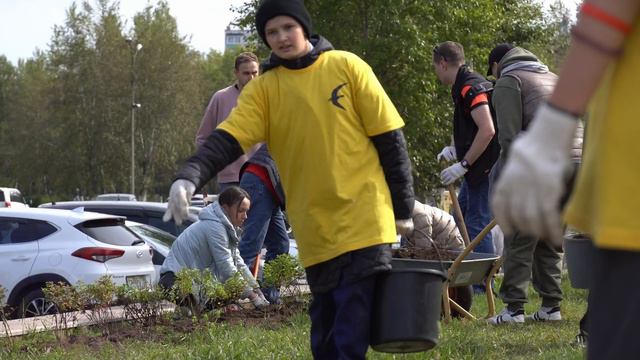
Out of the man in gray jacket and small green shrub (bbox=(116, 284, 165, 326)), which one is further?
small green shrub (bbox=(116, 284, 165, 326))

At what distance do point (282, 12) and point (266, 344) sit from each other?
2.74 meters

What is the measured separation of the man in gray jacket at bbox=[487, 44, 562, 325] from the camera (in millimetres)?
8422

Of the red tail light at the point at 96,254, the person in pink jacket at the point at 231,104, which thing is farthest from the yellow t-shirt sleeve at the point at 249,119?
the red tail light at the point at 96,254

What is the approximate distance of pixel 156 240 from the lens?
15367mm

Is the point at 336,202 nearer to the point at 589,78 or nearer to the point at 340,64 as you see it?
the point at 340,64

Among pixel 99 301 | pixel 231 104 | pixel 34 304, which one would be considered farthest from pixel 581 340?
pixel 34 304

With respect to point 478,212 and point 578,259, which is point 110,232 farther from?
point 578,259

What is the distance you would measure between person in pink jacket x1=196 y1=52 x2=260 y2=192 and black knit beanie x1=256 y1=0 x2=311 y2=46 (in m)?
4.49

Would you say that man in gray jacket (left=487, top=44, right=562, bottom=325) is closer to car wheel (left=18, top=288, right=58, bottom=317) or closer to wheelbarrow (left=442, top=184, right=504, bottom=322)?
wheelbarrow (left=442, top=184, right=504, bottom=322)

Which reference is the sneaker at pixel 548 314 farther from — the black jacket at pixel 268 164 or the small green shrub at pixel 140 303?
the small green shrub at pixel 140 303

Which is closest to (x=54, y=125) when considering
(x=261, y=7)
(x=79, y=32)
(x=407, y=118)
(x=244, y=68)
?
(x=79, y=32)

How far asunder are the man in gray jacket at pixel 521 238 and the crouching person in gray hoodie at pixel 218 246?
6.37ft

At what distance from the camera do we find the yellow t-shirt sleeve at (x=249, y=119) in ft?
16.5

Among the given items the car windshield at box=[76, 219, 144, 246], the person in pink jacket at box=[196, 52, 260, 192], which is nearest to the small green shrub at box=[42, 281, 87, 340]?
the person in pink jacket at box=[196, 52, 260, 192]
